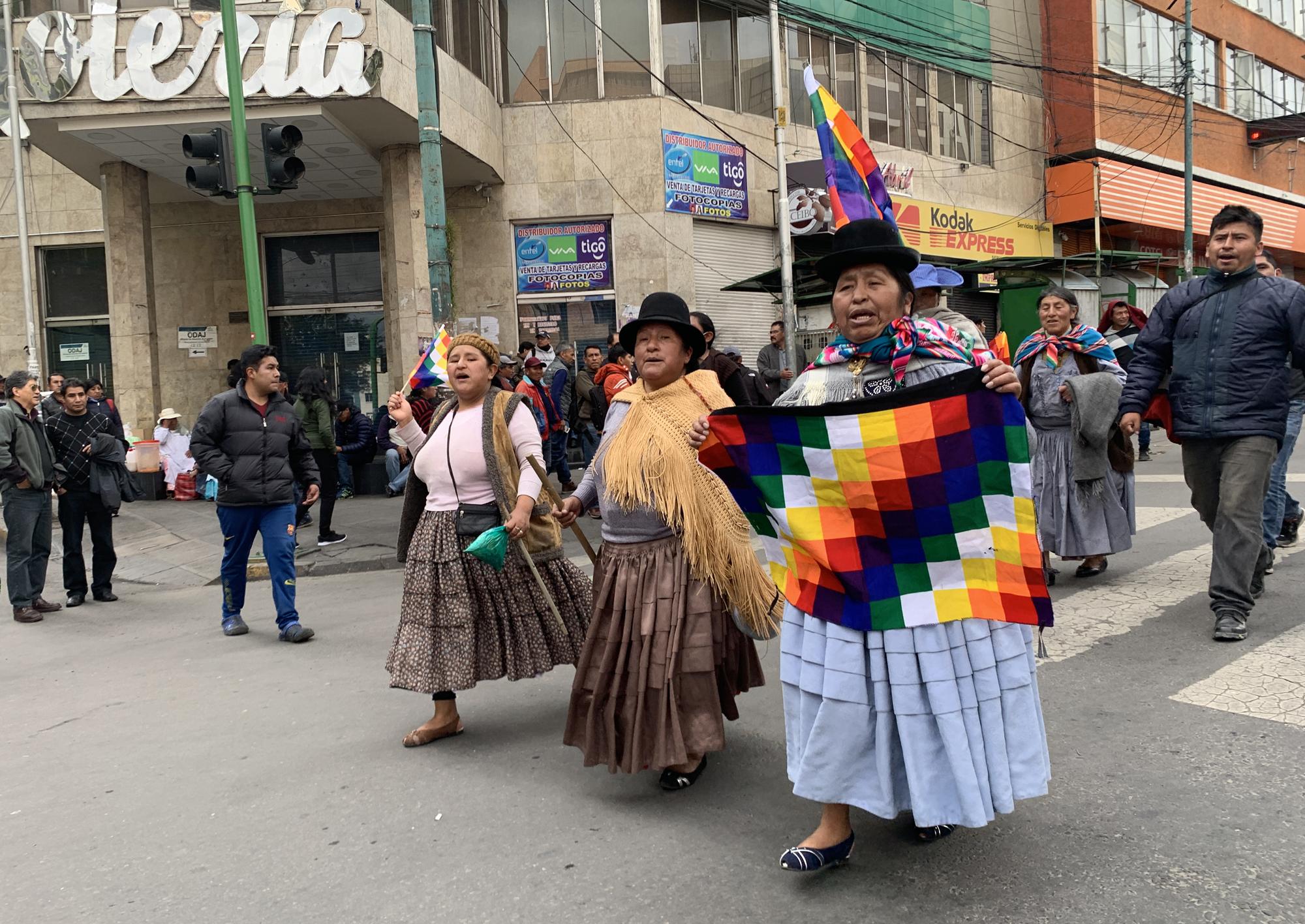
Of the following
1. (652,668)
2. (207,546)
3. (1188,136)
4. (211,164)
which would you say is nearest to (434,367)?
(652,668)

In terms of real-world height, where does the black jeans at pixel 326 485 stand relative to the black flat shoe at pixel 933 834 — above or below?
above

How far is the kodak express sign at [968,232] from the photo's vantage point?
23.0 meters

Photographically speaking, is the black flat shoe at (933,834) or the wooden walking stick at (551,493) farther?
the wooden walking stick at (551,493)

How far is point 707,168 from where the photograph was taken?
19.0 meters

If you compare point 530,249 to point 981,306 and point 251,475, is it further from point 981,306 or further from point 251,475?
point 251,475

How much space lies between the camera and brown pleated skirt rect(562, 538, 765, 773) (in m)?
3.66

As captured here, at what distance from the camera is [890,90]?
2328 centimetres

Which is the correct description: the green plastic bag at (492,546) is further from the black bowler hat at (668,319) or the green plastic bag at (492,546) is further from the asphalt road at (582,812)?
the black bowler hat at (668,319)

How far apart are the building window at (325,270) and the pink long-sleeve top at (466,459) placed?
14.2 m

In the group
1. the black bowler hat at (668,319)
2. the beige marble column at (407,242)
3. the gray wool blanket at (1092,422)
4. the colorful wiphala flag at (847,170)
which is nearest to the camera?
the colorful wiphala flag at (847,170)

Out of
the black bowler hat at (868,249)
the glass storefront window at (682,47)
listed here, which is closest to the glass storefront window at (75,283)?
the glass storefront window at (682,47)

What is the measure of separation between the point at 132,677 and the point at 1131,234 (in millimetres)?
29071

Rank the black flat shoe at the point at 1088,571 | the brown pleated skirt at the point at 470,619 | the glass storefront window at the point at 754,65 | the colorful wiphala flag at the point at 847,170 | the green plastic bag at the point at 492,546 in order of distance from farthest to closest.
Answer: the glass storefront window at the point at 754,65 < the black flat shoe at the point at 1088,571 < the brown pleated skirt at the point at 470,619 < the green plastic bag at the point at 492,546 < the colorful wiphala flag at the point at 847,170

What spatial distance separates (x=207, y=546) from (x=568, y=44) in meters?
11.3
